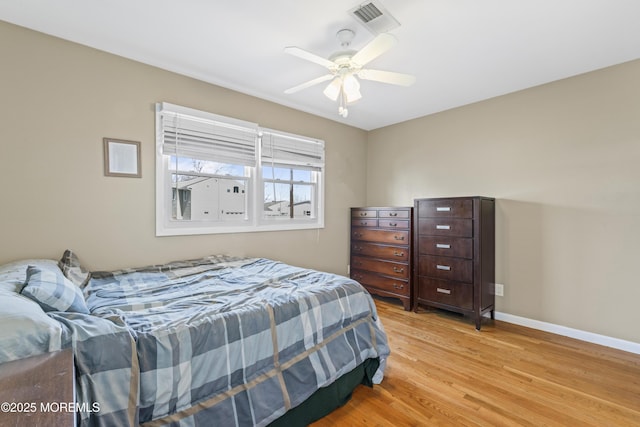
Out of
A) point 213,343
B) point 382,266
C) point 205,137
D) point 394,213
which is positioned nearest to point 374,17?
point 205,137

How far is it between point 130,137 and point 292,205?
1.80 m

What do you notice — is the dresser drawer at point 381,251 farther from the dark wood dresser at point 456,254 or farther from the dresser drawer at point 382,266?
the dark wood dresser at point 456,254

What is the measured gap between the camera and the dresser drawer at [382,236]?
11.4 feet

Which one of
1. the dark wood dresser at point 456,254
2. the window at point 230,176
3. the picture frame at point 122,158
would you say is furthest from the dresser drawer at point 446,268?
the picture frame at point 122,158

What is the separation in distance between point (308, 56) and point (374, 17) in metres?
0.48

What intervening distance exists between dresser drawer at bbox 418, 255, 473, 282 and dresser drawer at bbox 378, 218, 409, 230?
0.42 m

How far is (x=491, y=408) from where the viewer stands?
175cm

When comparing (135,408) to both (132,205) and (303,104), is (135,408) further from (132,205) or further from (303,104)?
(303,104)

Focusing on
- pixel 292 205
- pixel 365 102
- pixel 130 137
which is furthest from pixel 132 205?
pixel 365 102

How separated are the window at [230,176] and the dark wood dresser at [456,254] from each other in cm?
133

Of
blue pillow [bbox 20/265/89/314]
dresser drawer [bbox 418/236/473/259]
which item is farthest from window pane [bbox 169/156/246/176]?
dresser drawer [bbox 418/236/473/259]

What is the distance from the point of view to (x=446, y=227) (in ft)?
10.2

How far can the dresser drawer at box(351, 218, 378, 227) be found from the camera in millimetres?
3789

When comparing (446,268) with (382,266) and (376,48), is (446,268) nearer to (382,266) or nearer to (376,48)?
(382,266)
